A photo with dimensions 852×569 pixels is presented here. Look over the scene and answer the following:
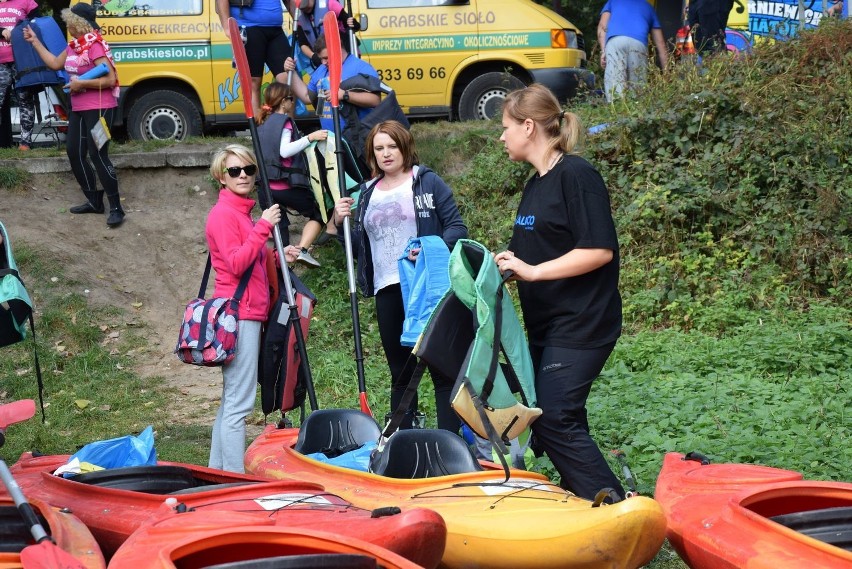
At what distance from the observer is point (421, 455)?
476 cm

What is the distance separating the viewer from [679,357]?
752 centimetres

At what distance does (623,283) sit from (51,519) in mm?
5967

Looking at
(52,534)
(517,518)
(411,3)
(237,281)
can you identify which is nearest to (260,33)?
(411,3)

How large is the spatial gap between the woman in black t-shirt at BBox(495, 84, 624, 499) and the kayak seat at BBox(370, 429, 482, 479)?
470 millimetres

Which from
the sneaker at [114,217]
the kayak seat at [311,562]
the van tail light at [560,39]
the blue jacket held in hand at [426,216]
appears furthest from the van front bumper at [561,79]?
the kayak seat at [311,562]

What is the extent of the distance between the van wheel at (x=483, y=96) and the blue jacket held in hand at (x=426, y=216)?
5.77 m

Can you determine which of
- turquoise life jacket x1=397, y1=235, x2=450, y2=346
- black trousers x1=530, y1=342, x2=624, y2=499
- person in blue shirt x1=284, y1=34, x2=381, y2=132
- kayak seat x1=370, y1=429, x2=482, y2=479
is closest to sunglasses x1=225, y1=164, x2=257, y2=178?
turquoise life jacket x1=397, y1=235, x2=450, y2=346

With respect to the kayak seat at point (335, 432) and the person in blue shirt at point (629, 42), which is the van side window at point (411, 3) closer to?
the person in blue shirt at point (629, 42)

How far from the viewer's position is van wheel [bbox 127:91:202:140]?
39.0ft

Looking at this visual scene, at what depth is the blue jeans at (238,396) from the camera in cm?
567

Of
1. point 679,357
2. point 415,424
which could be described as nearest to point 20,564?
point 415,424

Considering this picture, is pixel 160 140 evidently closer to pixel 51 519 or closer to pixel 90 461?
pixel 90 461

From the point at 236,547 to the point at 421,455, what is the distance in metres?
1.34

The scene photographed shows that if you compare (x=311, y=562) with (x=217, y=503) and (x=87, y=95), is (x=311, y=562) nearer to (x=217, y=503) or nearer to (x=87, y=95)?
(x=217, y=503)
